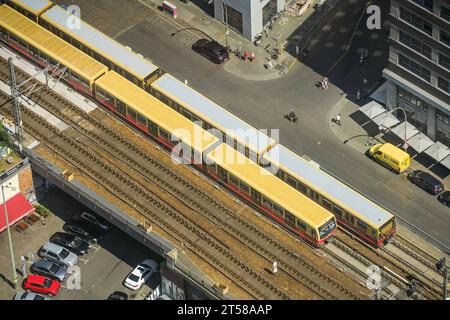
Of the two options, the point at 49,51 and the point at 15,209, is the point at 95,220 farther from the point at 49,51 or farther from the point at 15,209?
the point at 49,51

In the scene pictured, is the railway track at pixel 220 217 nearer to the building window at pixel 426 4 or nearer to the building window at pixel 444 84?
the building window at pixel 444 84

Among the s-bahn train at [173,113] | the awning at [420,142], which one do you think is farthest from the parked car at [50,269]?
the awning at [420,142]

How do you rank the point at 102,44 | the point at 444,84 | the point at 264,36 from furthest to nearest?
the point at 264,36, the point at 102,44, the point at 444,84

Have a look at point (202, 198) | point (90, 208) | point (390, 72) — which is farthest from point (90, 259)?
point (390, 72)

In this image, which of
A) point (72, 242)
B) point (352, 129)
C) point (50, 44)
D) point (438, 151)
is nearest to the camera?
point (72, 242)

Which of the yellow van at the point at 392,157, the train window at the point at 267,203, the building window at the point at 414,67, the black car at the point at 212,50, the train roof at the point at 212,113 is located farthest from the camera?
the black car at the point at 212,50

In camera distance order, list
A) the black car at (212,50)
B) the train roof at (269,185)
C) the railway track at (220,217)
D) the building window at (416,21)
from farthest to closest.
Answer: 1. the black car at (212,50)
2. the building window at (416,21)
3. the train roof at (269,185)
4. the railway track at (220,217)

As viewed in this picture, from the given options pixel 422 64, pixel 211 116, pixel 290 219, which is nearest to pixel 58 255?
pixel 211 116
